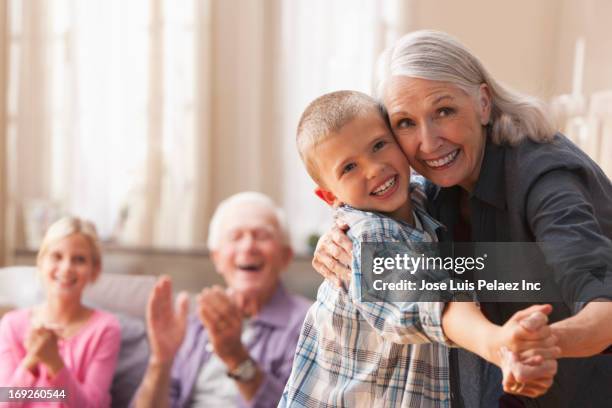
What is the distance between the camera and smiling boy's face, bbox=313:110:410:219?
28.4 inches

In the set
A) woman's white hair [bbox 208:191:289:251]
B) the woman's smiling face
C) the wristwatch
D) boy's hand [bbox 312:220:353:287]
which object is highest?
the woman's smiling face

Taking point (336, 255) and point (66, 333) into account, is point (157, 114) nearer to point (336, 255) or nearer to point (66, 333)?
point (66, 333)

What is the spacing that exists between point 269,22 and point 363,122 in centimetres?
128

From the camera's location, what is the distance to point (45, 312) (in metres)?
1.31

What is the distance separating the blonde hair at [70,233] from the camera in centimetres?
135

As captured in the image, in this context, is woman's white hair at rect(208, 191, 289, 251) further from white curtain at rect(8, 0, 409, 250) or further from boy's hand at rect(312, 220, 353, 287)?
boy's hand at rect(312, 220, 353, 287)

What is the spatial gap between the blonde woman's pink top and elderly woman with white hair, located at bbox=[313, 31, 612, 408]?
58cm

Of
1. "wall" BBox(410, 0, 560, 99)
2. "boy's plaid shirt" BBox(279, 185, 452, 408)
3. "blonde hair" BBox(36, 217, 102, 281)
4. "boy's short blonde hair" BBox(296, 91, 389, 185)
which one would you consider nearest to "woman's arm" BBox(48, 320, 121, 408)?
"blonde hair" BBox(36, 217, 102, 281)

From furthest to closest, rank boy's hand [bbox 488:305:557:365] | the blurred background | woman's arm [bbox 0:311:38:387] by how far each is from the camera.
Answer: the blurred background → woman's arm [bbox 0:311:38:387] → boy's hand [bbox 488:305:557:365]

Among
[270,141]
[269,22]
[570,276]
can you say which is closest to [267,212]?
[270,141]

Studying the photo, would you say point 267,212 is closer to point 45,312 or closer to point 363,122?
point 45,312

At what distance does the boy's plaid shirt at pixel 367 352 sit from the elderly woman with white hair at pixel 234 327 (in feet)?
2.11

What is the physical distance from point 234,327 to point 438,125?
0.80 m

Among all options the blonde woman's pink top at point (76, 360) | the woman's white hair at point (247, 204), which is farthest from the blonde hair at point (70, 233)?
the woman's white hair at point (247, 204)
